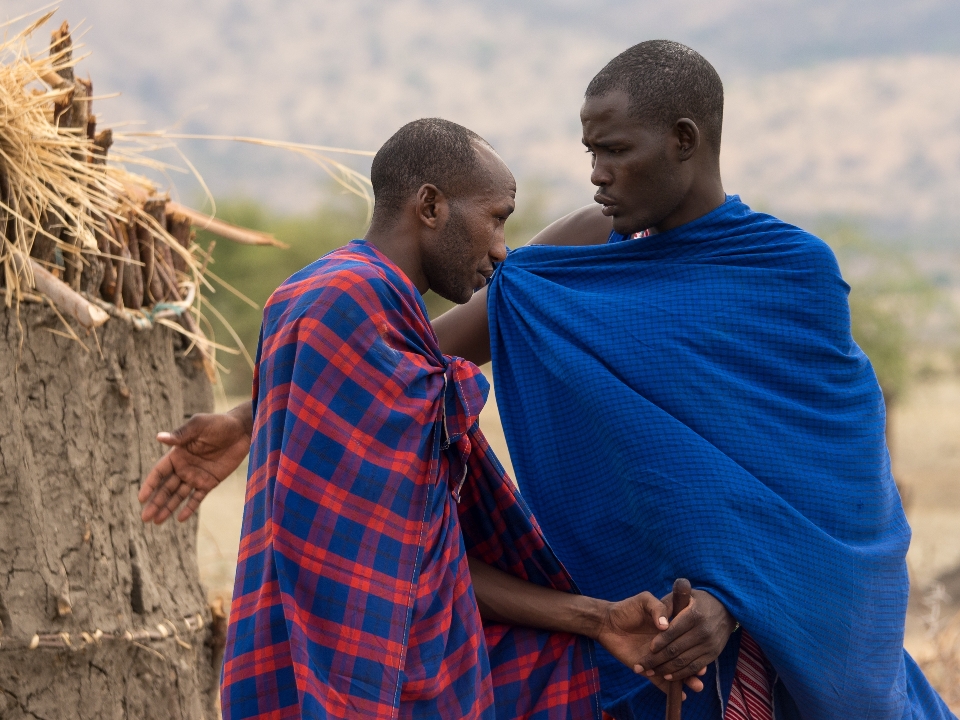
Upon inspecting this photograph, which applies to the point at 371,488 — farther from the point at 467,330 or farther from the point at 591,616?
the point at 467,330

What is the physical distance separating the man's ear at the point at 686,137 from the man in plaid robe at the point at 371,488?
508 millimetres

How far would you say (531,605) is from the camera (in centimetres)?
246

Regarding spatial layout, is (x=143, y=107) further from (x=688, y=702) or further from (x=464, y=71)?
(x=688, y=702)

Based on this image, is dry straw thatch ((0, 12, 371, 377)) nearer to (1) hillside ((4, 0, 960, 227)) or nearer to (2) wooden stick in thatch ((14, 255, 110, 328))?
(2) wooden stick in thatch ((14, 255, 110, 328))

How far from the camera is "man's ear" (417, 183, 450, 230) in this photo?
7.68 feet

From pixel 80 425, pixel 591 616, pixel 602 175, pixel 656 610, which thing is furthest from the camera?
pixel 80 425

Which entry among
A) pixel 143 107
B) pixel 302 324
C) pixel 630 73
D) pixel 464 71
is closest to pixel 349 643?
pixel 302 324

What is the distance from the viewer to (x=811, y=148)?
2363 inches

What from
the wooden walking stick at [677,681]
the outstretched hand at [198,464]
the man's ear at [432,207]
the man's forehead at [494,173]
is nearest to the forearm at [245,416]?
the outstretched hand at [198,464]

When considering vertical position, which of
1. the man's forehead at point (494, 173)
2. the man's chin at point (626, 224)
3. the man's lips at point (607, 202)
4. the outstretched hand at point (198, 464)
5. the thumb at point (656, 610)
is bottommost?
the thumb at point (656, 610)

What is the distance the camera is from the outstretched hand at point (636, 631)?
2.31 m

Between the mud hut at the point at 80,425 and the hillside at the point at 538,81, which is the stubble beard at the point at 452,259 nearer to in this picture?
the mud hut at the point at 80,425

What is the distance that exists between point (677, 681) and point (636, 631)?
132 mm

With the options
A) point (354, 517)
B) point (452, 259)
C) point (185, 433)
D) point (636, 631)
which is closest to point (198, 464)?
point (185, 433)
